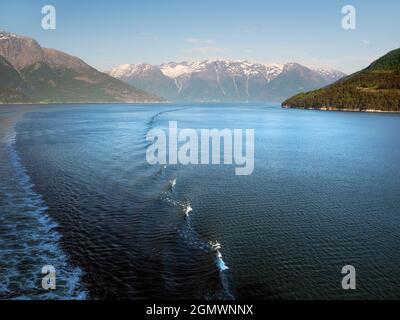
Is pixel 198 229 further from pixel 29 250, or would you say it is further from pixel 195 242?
pixel 29 250

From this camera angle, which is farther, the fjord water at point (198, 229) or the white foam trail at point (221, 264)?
the white foam trail at point (221, 264)

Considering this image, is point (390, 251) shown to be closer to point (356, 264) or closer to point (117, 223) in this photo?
point (356, 264)

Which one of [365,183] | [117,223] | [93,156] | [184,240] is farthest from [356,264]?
[93,156]

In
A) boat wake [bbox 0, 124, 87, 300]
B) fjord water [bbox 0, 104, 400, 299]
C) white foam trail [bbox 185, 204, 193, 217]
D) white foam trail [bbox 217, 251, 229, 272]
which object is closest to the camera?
boat wake [bbox 0, 124, 87, 300]

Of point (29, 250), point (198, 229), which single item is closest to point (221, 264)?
point (198, 229)

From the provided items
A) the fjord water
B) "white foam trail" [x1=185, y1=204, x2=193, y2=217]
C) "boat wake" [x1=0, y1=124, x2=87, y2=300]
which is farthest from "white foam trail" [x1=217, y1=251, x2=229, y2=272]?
"white foam trail" [x1=185, y1=204, x2=193, y2=217]

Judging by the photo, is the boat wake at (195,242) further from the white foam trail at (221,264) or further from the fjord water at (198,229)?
the fjord water at (198,229)

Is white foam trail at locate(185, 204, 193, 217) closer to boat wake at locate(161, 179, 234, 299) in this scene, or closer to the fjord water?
boat wake at locate(161, 179, 234, 299)

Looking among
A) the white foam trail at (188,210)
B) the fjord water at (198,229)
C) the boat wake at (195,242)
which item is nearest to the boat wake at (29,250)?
the fjord water at (198,229)

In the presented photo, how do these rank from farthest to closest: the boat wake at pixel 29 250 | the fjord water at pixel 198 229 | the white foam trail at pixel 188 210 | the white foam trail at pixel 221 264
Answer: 1. the white foam trail at pixel 188 210
2. the white foam trail at pixel 221 264
3. the fjord water at pixel 198 229
4. the boat wake at pixel 29 250
